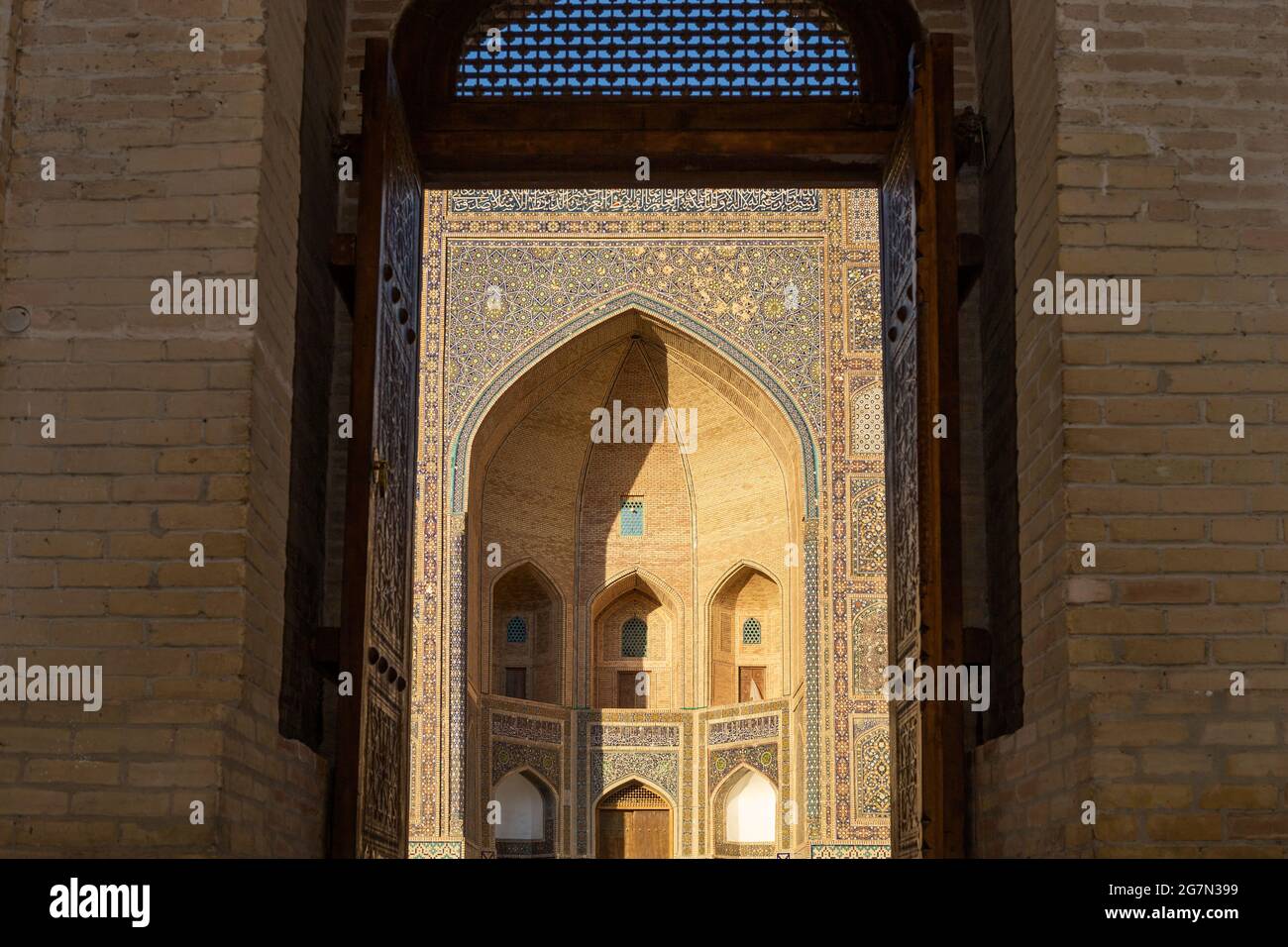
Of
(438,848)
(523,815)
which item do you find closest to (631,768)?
(523,815)

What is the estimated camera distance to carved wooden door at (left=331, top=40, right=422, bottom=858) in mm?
4828

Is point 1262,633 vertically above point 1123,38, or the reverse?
point 1123,38

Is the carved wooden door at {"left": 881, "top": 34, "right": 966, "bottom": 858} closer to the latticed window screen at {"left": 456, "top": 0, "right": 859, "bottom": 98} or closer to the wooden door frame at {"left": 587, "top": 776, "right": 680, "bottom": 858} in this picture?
the latticed window screen at {"left": 456, "top": 0, "right": 859, "bottom": 98}

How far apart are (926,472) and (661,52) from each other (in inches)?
83.9

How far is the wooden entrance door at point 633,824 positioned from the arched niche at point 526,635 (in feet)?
4.08

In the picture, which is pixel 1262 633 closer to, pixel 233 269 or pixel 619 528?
pixel 233 269

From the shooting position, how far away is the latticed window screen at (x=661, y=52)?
6035mm

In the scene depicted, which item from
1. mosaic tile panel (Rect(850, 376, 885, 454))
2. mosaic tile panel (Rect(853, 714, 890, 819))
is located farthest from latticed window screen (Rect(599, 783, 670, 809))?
mosaic tile panel (Rect(850, 376, 885, 454))

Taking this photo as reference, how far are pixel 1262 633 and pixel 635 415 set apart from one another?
1333 cm

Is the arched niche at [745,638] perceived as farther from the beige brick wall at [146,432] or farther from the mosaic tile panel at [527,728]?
the beige brick wall at [146,432]

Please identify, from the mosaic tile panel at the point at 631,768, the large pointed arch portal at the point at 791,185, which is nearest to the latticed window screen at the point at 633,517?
the mosaic tile panel at the point at 631,768

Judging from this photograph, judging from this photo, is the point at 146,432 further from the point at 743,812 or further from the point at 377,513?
the point at 743,812
